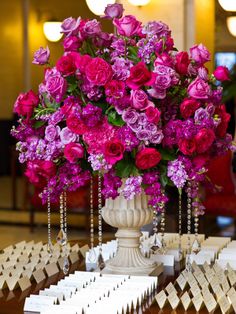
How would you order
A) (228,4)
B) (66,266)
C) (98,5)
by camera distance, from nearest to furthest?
(66,266)
(98,5)
(228,4)

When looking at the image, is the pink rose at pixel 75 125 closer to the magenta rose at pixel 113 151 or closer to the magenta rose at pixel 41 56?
the magenta rose at pixel 113 151

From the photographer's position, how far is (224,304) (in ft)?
9.16

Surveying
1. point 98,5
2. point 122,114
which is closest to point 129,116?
point 122,114

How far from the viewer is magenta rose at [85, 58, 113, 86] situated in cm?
308

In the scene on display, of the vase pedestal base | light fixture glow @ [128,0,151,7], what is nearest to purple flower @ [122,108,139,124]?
the vase pedestal base

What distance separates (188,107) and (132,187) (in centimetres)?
38

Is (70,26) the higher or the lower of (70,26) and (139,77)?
the higher

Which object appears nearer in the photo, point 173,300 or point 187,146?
point 173,300

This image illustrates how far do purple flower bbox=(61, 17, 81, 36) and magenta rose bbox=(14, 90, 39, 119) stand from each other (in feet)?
0.96

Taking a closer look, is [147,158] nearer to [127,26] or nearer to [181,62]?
[181,62]

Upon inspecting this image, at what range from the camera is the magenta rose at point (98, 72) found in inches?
121

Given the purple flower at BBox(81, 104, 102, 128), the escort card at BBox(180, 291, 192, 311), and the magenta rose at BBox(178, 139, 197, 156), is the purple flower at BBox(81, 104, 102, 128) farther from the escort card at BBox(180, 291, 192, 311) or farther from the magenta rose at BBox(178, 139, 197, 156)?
the escort card at BBox(180, 291, 192, 311)

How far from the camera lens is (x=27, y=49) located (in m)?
15.2

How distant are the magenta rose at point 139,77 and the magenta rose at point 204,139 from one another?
277 millimetres
